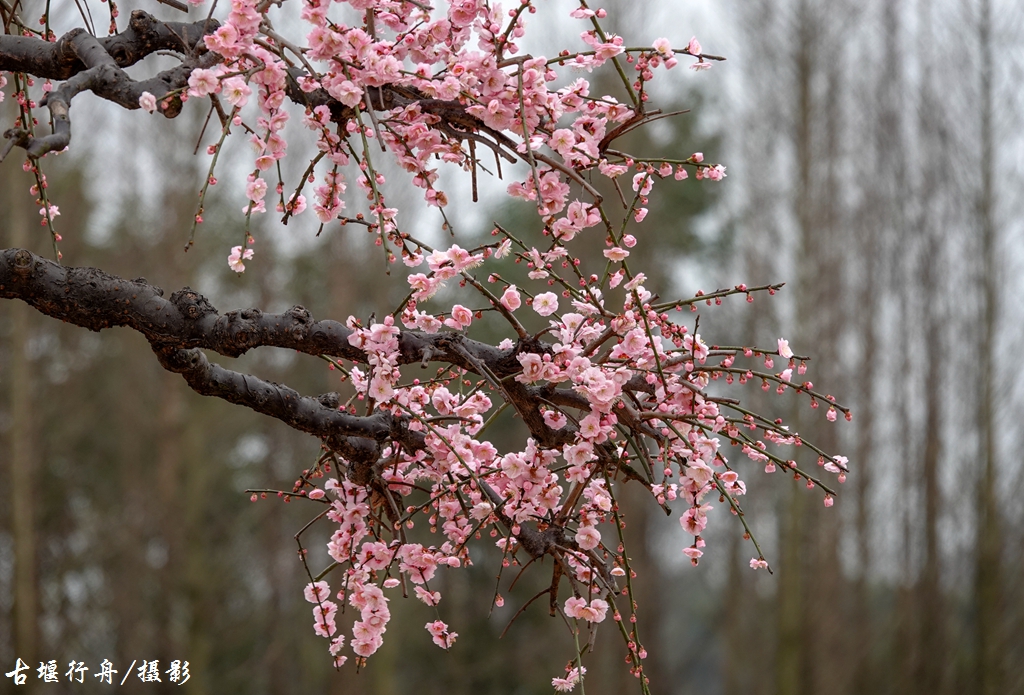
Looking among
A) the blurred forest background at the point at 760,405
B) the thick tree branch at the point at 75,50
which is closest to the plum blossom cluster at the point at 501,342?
the thick tree branch at the point at 75,50

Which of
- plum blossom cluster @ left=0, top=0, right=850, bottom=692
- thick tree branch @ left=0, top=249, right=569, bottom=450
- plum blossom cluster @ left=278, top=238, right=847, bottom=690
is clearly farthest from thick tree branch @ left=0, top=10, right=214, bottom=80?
plum blossom cluster @ left=278, top=238, right=847, bottom=690

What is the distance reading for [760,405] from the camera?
10.6 m

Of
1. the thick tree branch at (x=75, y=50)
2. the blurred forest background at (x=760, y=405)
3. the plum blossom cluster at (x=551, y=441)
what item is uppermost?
the blurred forest background at (x=760, y=405)

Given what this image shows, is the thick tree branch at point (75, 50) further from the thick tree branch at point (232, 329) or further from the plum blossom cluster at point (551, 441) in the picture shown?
the plum blossom cluster at point (551, 441)

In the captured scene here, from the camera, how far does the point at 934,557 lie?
9.95 meters

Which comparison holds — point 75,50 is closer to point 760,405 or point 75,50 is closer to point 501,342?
point 501,342

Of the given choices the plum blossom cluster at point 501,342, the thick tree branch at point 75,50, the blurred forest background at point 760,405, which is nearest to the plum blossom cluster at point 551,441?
the plum blossom cluster at point 501,342

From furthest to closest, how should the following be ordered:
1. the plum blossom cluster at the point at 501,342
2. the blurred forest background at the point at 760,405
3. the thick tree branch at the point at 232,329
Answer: the blurred forest background at the point at 760,405 → the thick tree branch at the point at 232,329 → the plum blossom cluster at the point at 501,342

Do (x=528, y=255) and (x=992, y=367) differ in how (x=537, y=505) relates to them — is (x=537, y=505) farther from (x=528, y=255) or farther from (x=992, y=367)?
(x=992, y=367)

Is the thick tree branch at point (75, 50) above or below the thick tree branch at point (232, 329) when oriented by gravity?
above

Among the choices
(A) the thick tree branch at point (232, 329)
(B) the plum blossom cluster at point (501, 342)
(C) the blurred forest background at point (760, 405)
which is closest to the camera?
(B) the plum blossom cluster at point (501, 342)

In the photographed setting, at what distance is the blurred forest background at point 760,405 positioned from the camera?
360 inches

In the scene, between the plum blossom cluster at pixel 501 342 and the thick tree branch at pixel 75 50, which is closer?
the plum blossom cluster at pixel 501 342

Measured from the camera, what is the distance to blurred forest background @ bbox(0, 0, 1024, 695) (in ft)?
30.0
